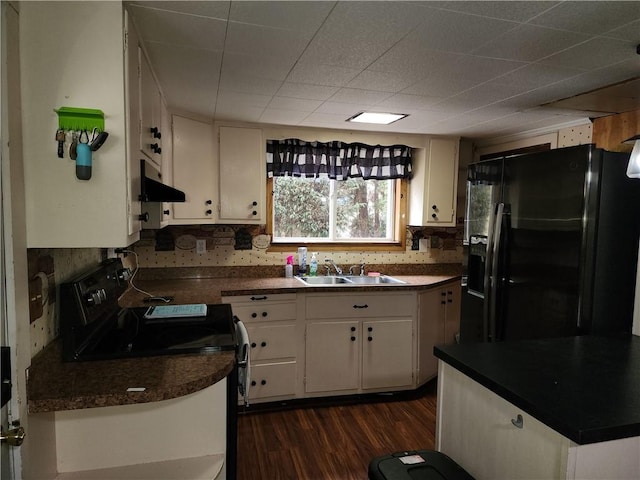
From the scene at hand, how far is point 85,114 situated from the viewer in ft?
3.94

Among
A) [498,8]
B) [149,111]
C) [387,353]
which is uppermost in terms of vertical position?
[498,8]

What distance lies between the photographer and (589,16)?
137cm

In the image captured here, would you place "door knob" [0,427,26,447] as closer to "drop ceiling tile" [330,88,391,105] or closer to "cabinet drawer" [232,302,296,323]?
"cabinet drawer" [232,302,296,323]

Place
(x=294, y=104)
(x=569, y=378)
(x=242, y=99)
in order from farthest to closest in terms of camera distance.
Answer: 1. (x=294, y=104)
2. (x=242, y=99)
3. (x=569, y=378)

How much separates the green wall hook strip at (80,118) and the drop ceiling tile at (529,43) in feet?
4.76

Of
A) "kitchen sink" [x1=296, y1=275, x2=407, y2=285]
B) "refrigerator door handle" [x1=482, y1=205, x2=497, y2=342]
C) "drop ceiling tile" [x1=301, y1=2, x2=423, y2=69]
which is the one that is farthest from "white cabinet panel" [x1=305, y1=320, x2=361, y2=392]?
"drop ceiling tile" [x1=301, y1=2, x2=423, y2=69]

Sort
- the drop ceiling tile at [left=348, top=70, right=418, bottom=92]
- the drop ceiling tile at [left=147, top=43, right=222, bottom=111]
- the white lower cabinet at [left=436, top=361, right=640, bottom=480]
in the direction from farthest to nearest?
the drop ceiling tile at [left=348, top=70, right=418, bottom=92]
the drop ceiling tile at [left=147, top=43, right=222, bottom=111]
the white lower cabinet at [left=436, top=361, right=640, bottom=480]

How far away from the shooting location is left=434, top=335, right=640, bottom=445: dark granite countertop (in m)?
1.00

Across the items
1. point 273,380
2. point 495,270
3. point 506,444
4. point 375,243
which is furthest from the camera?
point 375,243

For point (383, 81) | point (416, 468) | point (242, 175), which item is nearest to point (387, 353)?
point (242, 175)

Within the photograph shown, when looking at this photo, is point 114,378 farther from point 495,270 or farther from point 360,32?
point 495,270

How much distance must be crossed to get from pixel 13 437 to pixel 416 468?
1135 millimetres

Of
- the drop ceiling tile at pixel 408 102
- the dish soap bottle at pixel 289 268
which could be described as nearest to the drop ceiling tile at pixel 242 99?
the drop ceiling tile at pixel 408 102

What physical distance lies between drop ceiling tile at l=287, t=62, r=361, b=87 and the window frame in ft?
4.65
